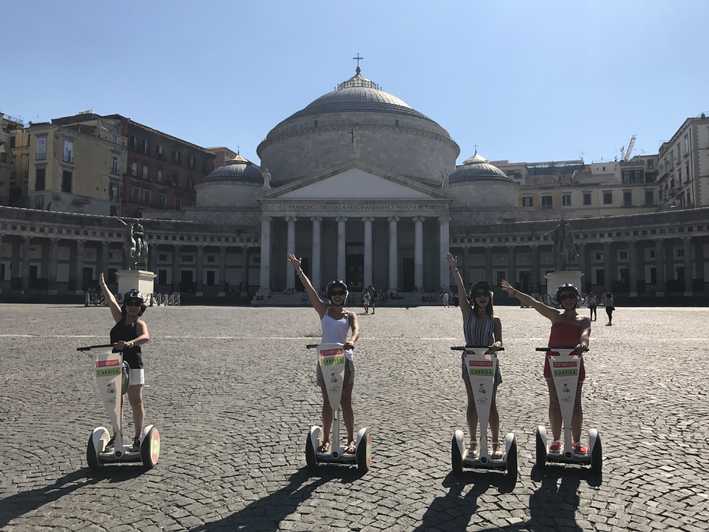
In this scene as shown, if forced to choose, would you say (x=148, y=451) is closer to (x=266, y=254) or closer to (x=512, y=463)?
(x=512, y=463)

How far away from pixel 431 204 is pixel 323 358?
4551cm

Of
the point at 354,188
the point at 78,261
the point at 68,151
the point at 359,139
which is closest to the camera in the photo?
the point at 354,188

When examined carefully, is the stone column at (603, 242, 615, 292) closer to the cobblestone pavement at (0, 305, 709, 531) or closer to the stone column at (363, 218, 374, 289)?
the stone column at (363, 218, 374, 289)

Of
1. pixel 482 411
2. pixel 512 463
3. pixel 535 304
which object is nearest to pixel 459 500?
pixel 512 463

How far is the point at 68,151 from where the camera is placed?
55.4 m

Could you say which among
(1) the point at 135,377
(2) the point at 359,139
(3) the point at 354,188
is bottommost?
(1) the point at 135,377

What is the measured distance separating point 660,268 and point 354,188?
24.9 m

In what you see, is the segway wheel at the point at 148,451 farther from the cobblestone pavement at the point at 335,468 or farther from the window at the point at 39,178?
the window at the point at 39,178

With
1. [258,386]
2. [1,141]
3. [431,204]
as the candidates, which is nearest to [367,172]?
[431,204]

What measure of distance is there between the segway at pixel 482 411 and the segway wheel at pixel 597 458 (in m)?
0.67

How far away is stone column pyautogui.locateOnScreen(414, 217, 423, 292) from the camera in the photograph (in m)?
48.1

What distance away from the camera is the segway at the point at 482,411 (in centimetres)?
473

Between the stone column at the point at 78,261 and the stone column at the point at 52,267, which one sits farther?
the stone column at the point at 78,261

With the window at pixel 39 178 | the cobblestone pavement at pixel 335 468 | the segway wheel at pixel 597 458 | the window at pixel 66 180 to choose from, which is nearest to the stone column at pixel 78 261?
the window at pixel 66 180
